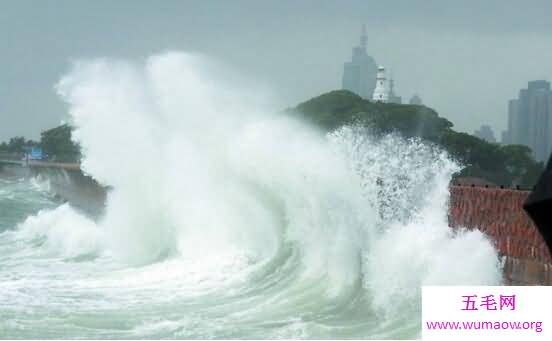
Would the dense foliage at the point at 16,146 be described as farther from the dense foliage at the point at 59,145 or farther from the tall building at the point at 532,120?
the tall building at the point at 532,120

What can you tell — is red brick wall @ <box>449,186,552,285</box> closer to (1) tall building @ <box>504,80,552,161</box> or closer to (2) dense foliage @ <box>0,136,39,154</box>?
(1) tall building @ <box>504,80,552,161</box>

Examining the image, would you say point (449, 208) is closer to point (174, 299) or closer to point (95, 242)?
point (174, 299)

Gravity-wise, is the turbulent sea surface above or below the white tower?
below

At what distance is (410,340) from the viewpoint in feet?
→ 32.0

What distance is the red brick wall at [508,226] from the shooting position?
1172 centimetres

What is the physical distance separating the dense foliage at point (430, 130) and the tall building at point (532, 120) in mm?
18749

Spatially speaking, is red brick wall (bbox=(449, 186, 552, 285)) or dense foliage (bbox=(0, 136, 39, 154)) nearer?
red brick wall (bbox=(449, 186, 552, 285))

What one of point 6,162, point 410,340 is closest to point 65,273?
point 410,340

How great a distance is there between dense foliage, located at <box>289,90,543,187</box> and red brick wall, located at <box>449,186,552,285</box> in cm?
2684

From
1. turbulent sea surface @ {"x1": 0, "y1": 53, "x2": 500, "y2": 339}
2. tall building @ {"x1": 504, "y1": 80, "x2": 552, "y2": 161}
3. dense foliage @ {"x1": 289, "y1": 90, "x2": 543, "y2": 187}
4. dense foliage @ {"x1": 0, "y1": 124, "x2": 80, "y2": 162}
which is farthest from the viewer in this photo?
dense foliage @ {"x1": 0, "y1": 124, "x2": 80, "y2": 162}

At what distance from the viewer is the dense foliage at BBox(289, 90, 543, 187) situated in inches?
1745

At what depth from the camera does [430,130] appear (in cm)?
5069

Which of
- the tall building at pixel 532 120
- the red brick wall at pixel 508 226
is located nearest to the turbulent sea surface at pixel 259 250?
the red brick wall at pixel 508 226

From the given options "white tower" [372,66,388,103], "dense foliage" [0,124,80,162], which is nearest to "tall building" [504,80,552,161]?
"white tower" [372,66,388,103]
